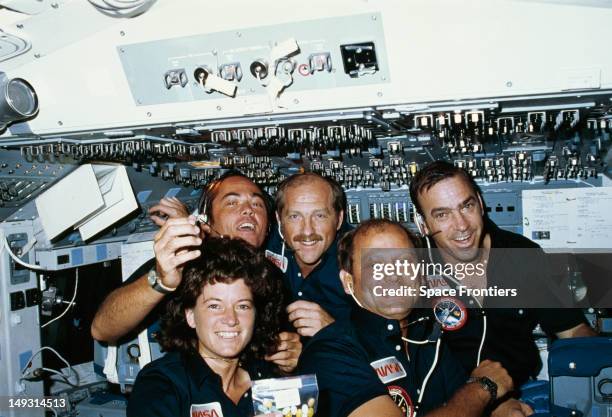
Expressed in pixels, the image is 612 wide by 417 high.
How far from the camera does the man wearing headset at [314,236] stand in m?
2.73

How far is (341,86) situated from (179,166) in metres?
2.15

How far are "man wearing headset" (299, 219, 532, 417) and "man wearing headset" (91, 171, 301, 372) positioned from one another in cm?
56

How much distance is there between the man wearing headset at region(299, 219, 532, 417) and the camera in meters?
1.68

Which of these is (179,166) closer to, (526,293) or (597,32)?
(526,293)

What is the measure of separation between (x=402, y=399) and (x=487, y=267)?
1182 millimetres

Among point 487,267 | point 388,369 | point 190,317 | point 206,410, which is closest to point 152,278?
point 190,317

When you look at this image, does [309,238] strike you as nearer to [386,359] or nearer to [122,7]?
[386,359]

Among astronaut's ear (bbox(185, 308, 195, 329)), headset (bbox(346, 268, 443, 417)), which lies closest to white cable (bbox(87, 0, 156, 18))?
astronaut's ear (bbox(185, 308, 195, 329))

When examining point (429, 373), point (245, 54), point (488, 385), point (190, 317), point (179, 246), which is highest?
point (245, 54)

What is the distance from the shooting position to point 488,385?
2016mm

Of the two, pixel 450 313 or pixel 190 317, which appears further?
pixel 450 313

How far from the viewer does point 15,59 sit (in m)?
2.03

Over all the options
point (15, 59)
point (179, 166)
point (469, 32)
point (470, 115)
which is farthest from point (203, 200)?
point (469, 32)

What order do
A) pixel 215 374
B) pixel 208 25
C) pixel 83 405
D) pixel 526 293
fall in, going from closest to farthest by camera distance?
pixel 208 25 < pixel 215 374 < pixel 526 293 < pixel 83 405
